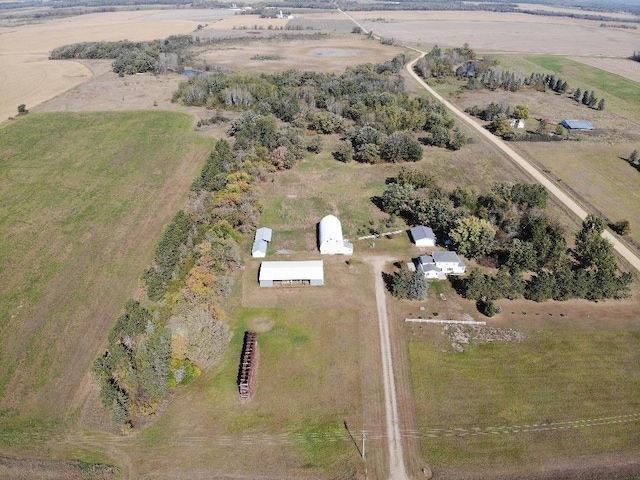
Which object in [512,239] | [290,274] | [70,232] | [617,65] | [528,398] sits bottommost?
[528,398]

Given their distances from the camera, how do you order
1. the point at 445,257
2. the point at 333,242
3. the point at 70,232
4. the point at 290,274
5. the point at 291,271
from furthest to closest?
Result: the point at 70,232
the point at 333,242
the point at 445,257
the point at 291,271
the point at 290,274

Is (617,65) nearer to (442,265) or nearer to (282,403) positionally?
(442,265)

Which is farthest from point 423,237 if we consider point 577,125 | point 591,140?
point 577,125

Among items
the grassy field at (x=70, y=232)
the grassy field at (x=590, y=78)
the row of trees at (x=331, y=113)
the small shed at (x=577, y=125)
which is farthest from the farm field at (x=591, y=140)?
the grassy field at (x=70, y=232)

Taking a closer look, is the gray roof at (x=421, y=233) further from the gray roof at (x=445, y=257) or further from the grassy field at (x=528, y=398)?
the grassy field at (x=528, y=398)

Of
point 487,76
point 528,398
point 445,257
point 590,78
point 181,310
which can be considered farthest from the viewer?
point 590,78
